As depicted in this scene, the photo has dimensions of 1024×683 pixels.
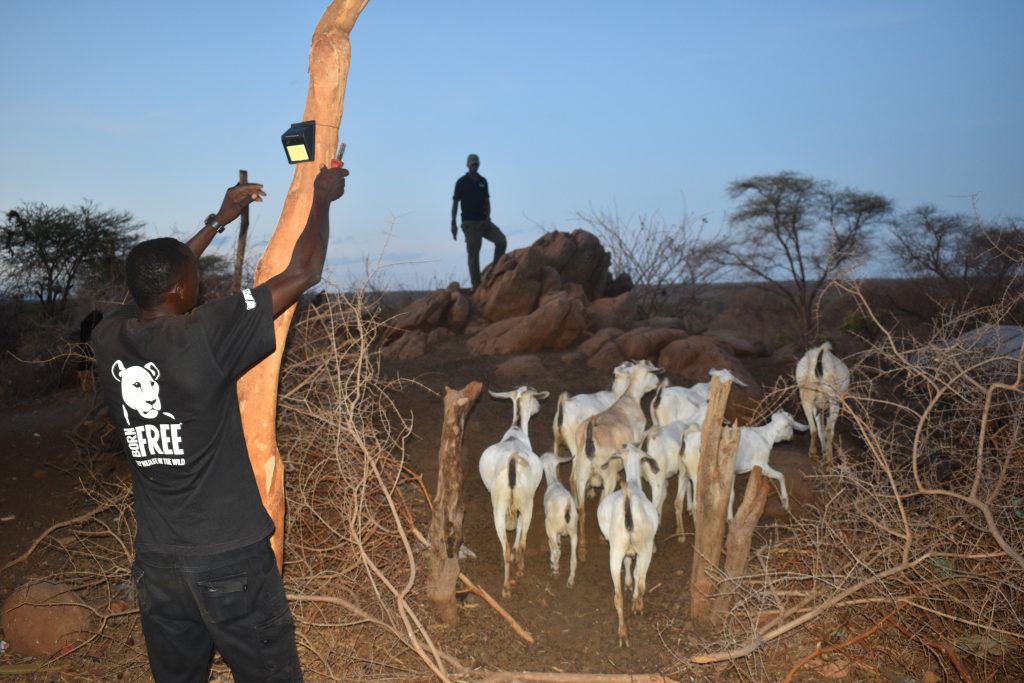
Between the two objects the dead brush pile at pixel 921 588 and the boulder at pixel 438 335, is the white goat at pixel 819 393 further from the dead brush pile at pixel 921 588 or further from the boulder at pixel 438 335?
the boulder at pixel 438 335

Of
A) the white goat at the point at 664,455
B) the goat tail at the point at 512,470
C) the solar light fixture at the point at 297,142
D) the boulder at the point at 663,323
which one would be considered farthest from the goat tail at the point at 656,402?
the solar light fixture at the point at 297,142

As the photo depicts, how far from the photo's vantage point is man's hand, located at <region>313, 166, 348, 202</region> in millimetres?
3926

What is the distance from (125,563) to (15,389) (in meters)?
7.31

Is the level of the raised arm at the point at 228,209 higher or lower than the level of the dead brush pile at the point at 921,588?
higher

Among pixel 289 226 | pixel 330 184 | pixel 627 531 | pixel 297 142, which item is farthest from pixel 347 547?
pixel 330 184

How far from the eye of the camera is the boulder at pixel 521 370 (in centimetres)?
1202

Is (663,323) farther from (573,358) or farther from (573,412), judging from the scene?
(573,412)

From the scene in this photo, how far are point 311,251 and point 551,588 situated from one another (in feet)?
17.2

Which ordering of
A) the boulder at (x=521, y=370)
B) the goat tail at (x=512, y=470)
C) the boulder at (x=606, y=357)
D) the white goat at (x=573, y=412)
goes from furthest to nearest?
the boulder at (x=606, y=357) < the boulder at (x=521, y=370) < the white goat at (x=573, y=412) < the goat tail at (x=512, y=470)

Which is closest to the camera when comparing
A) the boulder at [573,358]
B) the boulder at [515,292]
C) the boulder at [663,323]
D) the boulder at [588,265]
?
the boulder at [573,358]

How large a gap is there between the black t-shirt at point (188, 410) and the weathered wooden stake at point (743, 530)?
4671mm

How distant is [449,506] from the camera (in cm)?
691

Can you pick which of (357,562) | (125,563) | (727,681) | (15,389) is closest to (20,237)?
(15,389)

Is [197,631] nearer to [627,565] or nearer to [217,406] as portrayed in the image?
[217,406]
